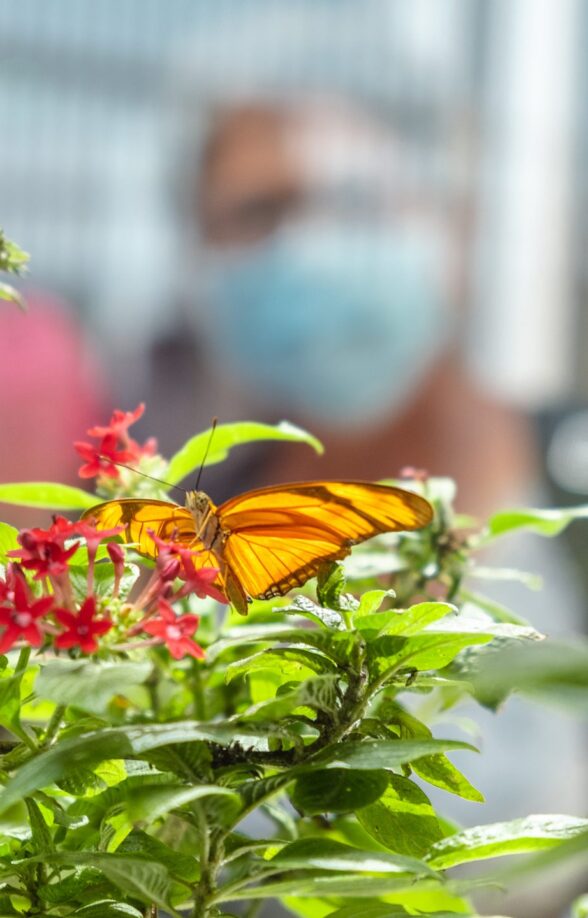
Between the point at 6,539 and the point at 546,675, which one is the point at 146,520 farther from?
the point at 546,675

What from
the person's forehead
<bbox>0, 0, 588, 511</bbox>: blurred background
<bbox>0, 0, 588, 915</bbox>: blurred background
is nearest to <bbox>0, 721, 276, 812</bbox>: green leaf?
<bbox>0, 0, 588, 915</bbox>: blurred background

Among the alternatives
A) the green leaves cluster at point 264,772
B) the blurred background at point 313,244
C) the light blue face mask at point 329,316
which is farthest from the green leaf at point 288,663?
the light blue face mask at point 329,316

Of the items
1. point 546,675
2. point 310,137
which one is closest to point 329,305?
point 310,137

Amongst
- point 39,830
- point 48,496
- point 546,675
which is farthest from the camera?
point 48,496

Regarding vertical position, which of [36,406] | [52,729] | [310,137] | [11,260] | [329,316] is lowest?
[36,406]

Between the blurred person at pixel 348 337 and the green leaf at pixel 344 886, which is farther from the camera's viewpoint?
the blurred person at pixel 348 337

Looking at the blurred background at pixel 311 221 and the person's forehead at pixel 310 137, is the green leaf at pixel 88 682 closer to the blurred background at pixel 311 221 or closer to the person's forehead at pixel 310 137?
the blurred background at pixel 311 221
